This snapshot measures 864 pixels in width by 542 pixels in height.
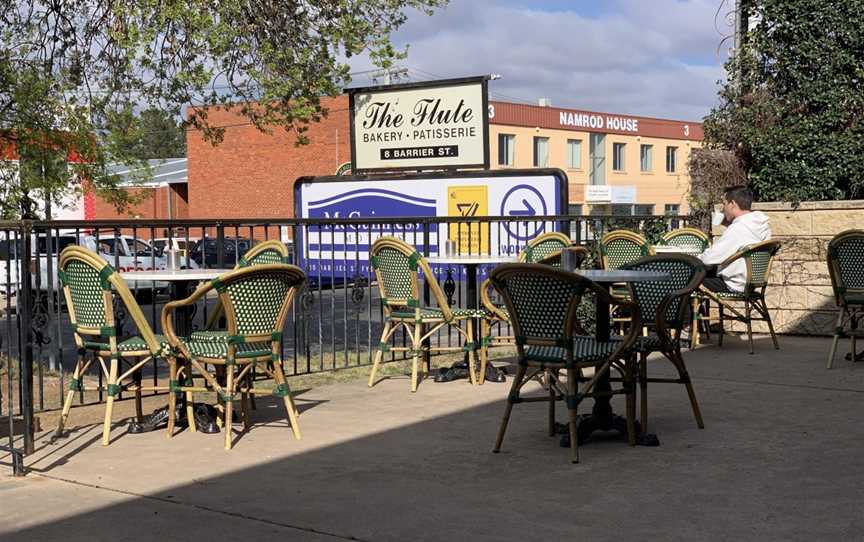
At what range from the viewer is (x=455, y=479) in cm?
575

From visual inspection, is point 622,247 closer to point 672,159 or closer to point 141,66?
point 141,66

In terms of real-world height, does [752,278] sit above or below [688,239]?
below

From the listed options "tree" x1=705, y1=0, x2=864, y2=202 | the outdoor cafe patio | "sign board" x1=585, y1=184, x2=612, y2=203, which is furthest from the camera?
"sign board" x1=585, y1=184, x2=612, y2=203

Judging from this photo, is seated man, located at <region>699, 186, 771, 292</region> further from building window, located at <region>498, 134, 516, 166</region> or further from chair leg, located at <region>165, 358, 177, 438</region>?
building window, located at <region>498, 134, 516, 166</region>

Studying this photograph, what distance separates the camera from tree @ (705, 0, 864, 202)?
39.9 feet

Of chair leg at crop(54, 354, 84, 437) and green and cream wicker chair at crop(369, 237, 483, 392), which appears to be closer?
chair leg at crop(54, 354, 84, 437)

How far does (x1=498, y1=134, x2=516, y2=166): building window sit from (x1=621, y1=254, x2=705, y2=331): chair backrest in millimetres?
42699

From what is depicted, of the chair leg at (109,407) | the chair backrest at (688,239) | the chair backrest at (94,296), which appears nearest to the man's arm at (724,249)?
the chair backrest at (688,239)

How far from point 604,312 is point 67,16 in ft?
28.5

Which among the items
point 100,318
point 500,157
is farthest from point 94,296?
point 500,157

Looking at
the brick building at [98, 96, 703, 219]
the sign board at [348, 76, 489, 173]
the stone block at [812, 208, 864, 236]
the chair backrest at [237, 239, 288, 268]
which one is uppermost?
the brick building at [98, 96, 703, 219]

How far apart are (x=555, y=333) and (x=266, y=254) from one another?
115 inches

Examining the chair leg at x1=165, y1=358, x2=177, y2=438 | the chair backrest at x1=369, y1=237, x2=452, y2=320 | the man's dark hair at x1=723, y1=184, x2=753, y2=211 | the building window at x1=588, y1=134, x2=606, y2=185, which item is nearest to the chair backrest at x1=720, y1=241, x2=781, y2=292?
the man's dark hair at x1=723, y1=184, x2=753, y2=211

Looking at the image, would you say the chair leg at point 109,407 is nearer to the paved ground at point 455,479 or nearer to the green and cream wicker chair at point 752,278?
the paved ground at point 455,479
